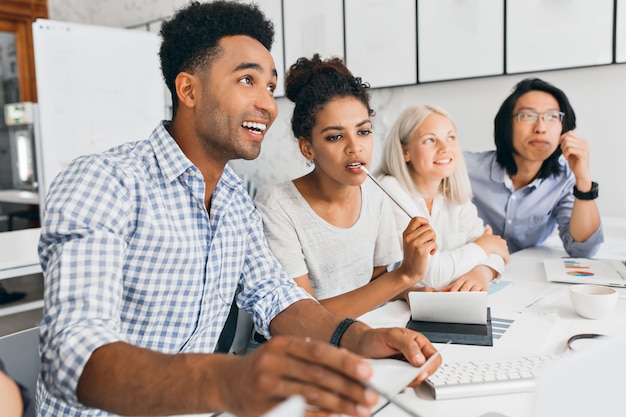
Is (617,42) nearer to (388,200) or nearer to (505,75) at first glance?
(505,75)

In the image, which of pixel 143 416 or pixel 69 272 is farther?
pixel 69 272

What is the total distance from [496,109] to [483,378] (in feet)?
6.65

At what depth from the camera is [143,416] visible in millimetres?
633

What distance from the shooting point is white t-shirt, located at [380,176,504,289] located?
1.47 m

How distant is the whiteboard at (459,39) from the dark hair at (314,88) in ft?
3.99

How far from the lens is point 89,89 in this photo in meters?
3.26

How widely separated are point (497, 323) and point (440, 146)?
75 cm

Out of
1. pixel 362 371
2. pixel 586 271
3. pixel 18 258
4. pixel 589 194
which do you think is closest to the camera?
pixel 362 371

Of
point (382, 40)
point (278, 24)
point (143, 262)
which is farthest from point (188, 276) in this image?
point (278, 24)

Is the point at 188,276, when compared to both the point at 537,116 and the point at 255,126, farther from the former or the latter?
the point at 537,116

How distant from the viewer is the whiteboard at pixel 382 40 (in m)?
2.80

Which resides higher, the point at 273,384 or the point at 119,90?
the point at 119,90

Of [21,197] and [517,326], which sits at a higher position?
[21,197]

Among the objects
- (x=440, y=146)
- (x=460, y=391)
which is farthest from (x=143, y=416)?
(x=440, y=146)
